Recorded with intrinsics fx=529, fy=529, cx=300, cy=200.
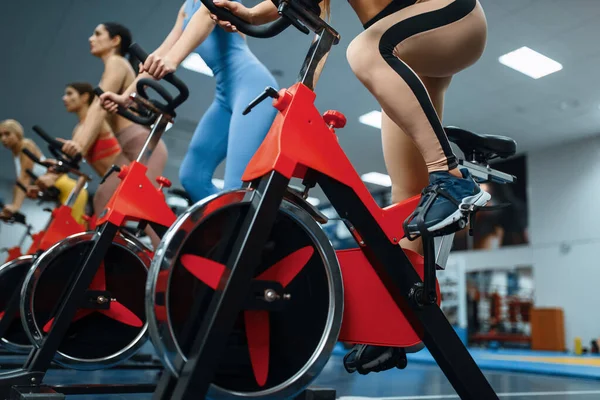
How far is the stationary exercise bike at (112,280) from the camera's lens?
1.85 m

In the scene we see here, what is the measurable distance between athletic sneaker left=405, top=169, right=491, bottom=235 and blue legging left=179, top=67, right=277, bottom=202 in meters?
0.71

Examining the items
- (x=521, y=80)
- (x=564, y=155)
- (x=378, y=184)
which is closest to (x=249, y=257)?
(x=521, y=80)

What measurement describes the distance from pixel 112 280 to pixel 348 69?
5.20 meters

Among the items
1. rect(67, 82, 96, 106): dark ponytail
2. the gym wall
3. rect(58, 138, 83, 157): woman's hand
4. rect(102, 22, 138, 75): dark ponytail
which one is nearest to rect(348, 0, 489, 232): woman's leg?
rect(58, 138, 83, 157): woman's hand

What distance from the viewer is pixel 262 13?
1.55 metres

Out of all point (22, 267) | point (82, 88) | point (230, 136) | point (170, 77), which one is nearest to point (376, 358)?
point (230, 136)

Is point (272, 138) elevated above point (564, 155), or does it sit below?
below

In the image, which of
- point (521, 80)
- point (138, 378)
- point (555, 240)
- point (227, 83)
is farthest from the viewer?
point (555, 240)

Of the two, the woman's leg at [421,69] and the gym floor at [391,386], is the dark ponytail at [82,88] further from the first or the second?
the woman's leg at [421,69]

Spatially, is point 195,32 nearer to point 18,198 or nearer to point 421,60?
point 421,60

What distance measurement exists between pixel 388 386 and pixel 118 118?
2.05m

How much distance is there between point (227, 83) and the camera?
1.93 metres

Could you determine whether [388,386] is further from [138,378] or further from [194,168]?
[194,168]

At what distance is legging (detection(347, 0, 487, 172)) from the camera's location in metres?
1.20
